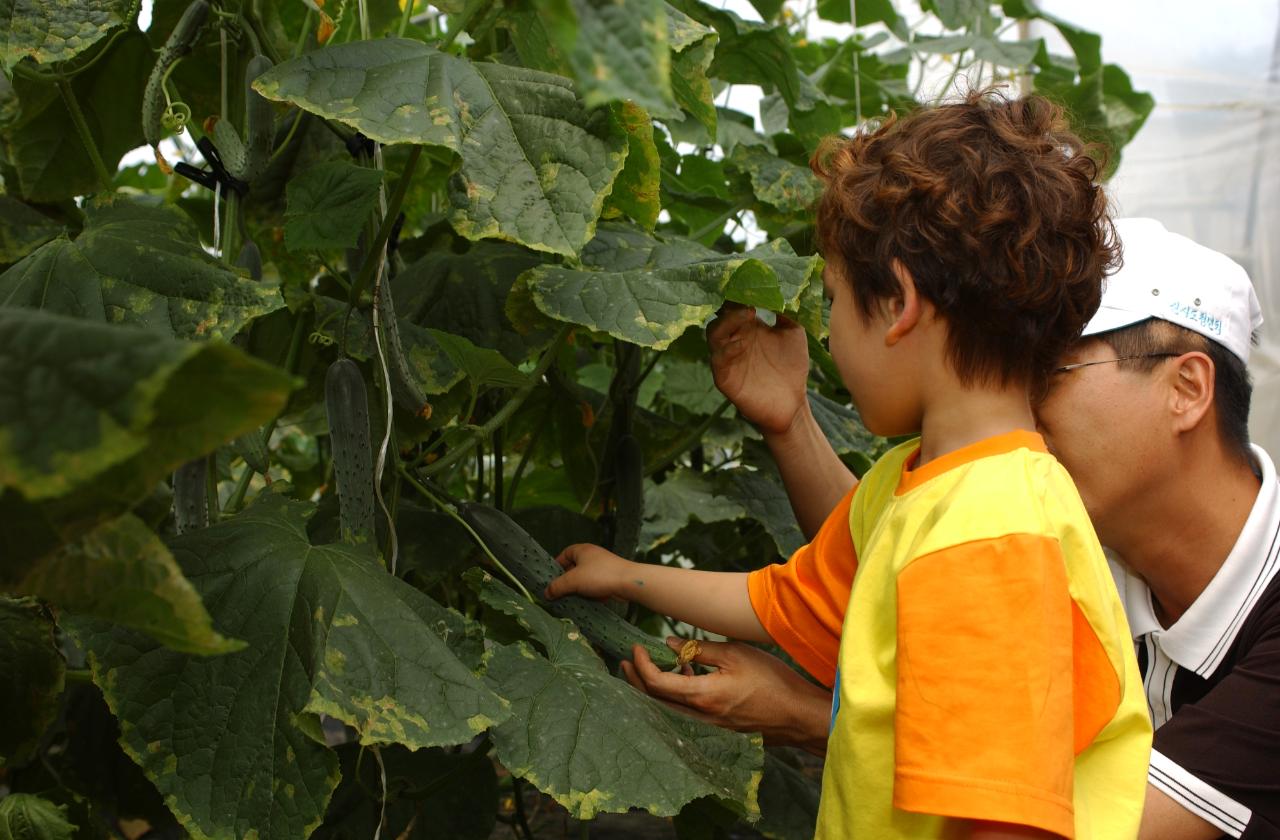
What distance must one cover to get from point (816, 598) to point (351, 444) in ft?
1.40

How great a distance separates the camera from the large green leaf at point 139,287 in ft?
2.69

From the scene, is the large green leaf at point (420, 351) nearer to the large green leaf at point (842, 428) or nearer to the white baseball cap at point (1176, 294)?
the large green leaf at point (842, 428)

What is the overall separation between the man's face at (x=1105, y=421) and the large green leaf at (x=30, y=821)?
36.8 inches

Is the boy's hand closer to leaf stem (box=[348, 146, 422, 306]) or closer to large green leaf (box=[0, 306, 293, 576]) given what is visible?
leaf stem (box=[348, 146, 422, 306])

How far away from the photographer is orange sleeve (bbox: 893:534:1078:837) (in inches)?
29.3

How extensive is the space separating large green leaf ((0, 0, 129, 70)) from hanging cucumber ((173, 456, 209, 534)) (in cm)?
32

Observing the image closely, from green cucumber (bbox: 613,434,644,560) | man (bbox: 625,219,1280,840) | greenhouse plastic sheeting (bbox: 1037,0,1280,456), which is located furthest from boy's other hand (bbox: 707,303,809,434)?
greenhouse plastic sheeting (bbox: 1037,0,1280,456)

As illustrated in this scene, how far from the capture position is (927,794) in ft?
2.48

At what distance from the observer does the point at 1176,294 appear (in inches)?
46.3

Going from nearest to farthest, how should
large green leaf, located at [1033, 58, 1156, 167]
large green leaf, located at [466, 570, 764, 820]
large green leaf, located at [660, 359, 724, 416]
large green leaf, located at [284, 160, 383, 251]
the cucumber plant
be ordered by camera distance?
the cucumber plant < large green leaf, located at [466, 570, 764, 820] < large green leaf, located at [284, 160, 383, 251] < large green leaf, located at [660, 359, 724, 416] < large green leaf, located at [1033, 58, 1156, 167]

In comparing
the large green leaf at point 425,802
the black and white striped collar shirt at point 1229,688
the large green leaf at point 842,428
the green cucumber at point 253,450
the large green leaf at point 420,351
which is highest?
the large green leaf at point 420,351

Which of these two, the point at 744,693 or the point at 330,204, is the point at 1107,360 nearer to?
the point at 744,693

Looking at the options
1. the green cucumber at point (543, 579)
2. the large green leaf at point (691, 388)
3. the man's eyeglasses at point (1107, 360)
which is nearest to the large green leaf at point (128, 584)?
the green cucumber at point (543, 579)

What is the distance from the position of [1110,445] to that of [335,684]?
0.76m
